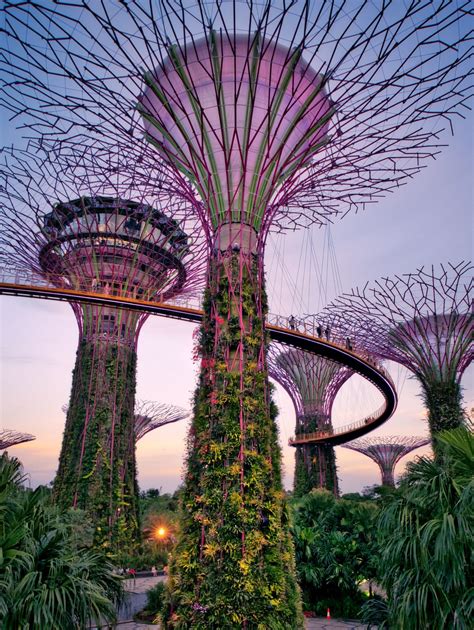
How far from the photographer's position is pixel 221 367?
855 centimetres

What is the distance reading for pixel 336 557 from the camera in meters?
13.6

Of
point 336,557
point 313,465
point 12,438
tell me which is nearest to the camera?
point 336,557

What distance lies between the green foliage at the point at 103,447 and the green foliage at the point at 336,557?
783 cm

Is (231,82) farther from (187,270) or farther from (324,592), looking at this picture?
(324,592)

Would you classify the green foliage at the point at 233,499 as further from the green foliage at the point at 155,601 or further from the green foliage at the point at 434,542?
the green foliage at the point at 155,601

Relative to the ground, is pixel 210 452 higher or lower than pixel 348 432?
lower

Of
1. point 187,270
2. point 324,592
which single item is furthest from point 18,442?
point 324,592

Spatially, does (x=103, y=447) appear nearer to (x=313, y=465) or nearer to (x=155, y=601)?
(x=155, y=601)

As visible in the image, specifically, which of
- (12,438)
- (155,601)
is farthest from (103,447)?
(12,438)

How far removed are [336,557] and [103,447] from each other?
1068 centimetres

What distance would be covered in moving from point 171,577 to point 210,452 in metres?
2.27

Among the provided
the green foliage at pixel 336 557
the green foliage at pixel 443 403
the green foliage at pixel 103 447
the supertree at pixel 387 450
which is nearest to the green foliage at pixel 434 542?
the green foliage at pixel 336 557

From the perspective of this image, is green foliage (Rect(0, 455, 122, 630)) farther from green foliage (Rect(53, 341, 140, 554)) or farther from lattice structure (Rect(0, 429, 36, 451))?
lattice structure (Rect(0, 429, 36, 451))

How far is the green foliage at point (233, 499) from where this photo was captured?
7.01m
